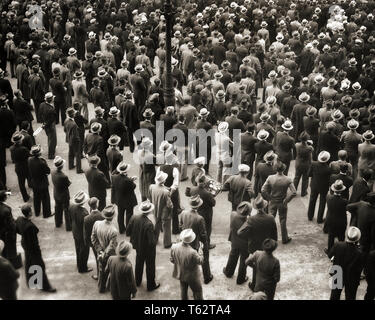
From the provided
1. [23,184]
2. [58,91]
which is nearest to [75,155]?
[23,184]

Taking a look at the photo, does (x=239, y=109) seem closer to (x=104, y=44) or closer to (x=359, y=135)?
(x=359, y=135)

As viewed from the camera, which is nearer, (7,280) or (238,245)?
(7,280)

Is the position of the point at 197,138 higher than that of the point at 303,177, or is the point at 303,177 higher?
the point at 197,138

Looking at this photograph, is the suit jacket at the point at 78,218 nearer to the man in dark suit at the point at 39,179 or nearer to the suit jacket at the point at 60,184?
the suit jacket at the point at 60,184

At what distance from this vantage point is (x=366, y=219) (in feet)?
31.1

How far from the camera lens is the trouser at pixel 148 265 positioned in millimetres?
9312

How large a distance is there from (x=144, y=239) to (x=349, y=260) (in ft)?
11.3

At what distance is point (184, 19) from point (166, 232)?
38.3 feet

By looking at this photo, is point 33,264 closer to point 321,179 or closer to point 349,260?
Result: point 349,260

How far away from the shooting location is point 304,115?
43.7 feet

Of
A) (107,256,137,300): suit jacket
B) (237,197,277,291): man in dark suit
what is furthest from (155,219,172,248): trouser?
(107,256,137,300): suit jacket

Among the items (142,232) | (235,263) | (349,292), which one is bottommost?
(349,292)

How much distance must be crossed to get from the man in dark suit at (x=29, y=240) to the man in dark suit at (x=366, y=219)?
573 cm

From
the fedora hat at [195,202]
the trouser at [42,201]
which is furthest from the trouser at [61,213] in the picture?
the fedora hat at [195,202]
